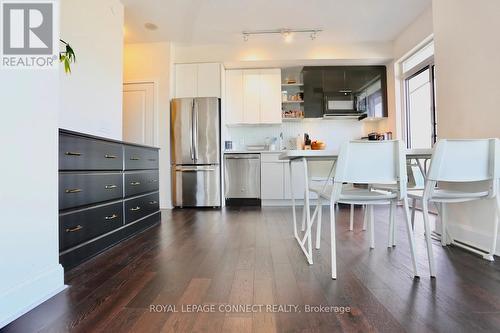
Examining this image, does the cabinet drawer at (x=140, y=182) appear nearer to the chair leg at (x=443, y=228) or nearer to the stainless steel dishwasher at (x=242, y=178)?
the stainless steel dishwasher at (x=242, y=178)

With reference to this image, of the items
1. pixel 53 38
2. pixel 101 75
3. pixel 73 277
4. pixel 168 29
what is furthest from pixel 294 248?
pixel 168 29

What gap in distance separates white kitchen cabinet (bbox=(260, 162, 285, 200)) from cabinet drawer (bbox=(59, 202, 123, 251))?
2.54m

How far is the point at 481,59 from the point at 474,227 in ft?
3.87

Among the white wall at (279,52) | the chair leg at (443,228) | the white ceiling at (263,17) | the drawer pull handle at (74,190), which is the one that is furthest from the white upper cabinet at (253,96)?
the drawer pull handle at (74,190)

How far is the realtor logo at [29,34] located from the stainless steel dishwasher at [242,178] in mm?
2972

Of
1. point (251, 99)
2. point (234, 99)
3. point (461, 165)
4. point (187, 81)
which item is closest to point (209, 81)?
point (187, 81)

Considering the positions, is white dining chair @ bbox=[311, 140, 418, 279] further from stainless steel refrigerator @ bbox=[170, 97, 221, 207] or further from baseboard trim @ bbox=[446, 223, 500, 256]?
stainless steel refrigerator @ bbox=[170, 97, 221, 207]

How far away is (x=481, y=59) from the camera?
6.03 feet

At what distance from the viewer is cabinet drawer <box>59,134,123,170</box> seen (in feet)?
5.30

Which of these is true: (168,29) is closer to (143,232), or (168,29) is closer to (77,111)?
(77,111)

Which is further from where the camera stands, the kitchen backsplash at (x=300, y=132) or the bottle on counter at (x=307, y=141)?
the kitchen backsplash at (x=300, y=132)

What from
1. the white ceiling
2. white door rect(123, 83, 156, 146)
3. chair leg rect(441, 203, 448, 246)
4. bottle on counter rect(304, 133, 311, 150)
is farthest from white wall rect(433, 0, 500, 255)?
white door rect(123, 83, 156, 146)

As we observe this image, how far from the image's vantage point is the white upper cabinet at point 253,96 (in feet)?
15.3

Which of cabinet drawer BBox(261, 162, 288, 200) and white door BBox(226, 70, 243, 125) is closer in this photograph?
cabinet drawer BBox(261, 162, 288, 200)
